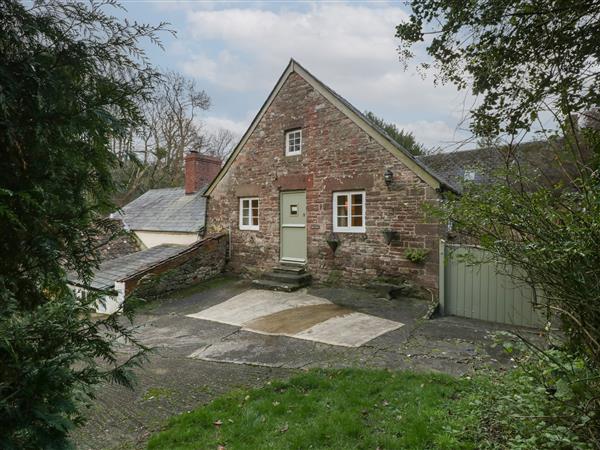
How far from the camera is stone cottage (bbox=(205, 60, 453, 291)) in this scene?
30.7ft

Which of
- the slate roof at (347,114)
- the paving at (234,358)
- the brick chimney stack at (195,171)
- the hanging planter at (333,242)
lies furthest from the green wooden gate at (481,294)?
the brick chimney stack at (195,171)

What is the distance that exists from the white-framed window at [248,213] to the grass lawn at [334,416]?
838cm

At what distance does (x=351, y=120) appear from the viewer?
10.4 metres

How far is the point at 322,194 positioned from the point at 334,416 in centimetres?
764

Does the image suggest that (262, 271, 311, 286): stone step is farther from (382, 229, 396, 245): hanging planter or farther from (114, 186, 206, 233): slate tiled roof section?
(114, 186, 206, 233): slate tiled roof section

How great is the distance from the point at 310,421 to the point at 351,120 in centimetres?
843

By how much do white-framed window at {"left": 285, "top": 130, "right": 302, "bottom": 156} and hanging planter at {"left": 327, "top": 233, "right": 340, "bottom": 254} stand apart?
3.01 metres

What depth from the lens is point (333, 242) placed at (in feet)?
34.2

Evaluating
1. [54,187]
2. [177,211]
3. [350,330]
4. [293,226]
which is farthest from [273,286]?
[54,187]

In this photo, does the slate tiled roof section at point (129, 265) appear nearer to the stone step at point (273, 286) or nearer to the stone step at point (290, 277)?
the stone step at point (273, 286)

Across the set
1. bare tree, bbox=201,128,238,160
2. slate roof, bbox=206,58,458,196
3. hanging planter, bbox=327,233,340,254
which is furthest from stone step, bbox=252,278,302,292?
bare tree, bbox=201,128,238,160

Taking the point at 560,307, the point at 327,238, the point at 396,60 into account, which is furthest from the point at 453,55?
the point at 327,238

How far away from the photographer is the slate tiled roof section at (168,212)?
14.2m

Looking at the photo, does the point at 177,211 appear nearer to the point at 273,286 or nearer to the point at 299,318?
the point at 273,286
